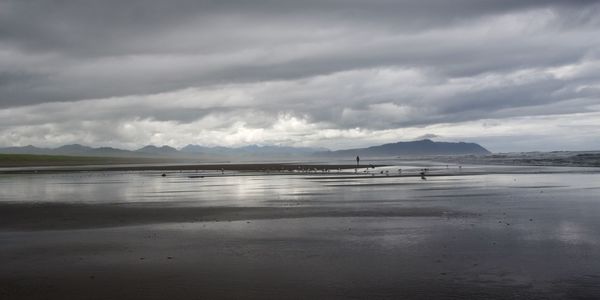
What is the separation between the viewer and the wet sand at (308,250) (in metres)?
10.6

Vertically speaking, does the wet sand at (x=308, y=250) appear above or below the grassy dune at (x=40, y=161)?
below

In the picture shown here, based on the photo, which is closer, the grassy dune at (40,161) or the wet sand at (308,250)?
the wet sand at (308,250)

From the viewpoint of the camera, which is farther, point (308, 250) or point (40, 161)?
point (40, 161)

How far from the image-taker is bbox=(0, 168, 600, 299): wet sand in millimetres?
10641

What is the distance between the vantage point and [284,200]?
95.6 feet

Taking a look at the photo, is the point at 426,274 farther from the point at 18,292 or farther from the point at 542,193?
the point at 542,193

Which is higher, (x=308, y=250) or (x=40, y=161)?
(x=40, y=161)

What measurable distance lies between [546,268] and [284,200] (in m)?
18.5

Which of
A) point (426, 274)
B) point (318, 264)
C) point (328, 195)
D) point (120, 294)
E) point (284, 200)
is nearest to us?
point (120, 294)

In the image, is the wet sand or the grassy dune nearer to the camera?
the wet sand

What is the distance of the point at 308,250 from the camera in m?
14.5

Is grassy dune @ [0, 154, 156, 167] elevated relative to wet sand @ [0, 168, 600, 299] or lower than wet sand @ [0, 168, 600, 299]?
elevated

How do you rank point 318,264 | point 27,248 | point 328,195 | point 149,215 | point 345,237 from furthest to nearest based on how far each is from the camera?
point 328,195 → point 149,215 → point 345,237 → point 27,248 → point 318,264

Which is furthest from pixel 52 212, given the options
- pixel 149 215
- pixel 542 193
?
pixel 542 193
